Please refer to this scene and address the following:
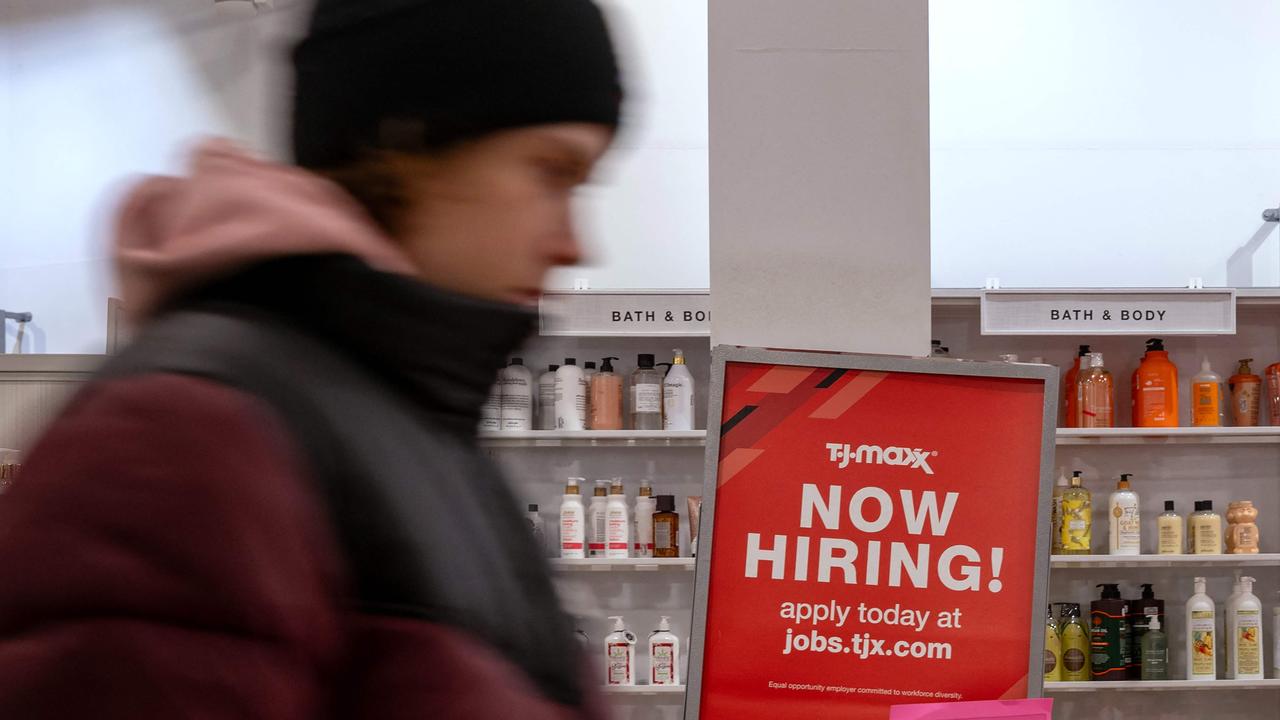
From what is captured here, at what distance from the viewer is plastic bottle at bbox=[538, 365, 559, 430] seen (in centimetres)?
471

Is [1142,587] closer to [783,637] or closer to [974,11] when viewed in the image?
[974,11]

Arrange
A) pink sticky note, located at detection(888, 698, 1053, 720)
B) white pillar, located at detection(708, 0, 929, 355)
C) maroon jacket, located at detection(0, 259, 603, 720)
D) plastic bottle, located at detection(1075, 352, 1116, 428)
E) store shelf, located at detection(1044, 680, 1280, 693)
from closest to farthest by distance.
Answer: maroon jacket, located at detection(0, 259, 603, 720) → pink sticky note, located at detection(888, 698, 1053, 720) → white pillar, located at detection(708, 0, 929, 355) → store shelf, located at detection(1044, 680, 1280, 693) → plastic bottle, located at detection(1075, 352, 1116, 428)

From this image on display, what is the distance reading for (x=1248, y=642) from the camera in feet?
15.1

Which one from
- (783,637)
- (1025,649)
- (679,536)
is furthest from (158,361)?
(679,536)

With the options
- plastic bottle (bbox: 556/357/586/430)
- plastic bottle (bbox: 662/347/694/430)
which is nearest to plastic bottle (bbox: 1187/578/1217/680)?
plastic bottle (bbox: 662/347/694/430)

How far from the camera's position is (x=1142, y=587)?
471 cm

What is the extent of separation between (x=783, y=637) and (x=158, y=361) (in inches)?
62.0

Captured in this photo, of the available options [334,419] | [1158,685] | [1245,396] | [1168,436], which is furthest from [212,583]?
[1245,396]

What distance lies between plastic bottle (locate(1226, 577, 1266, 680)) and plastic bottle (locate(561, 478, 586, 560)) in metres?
2.48

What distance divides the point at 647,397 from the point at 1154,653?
2.13 meters

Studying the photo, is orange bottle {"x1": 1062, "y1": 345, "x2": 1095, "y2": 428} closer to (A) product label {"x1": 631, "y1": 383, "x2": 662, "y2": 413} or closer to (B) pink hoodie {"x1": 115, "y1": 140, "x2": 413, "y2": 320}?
(A) product label {"x1": 631, "y1": 383, "x2": 662, "y2": 413}

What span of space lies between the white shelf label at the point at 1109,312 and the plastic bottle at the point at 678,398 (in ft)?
3.70

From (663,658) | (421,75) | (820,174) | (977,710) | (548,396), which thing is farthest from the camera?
(548,396)

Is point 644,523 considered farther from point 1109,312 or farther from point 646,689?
point 1109,312
